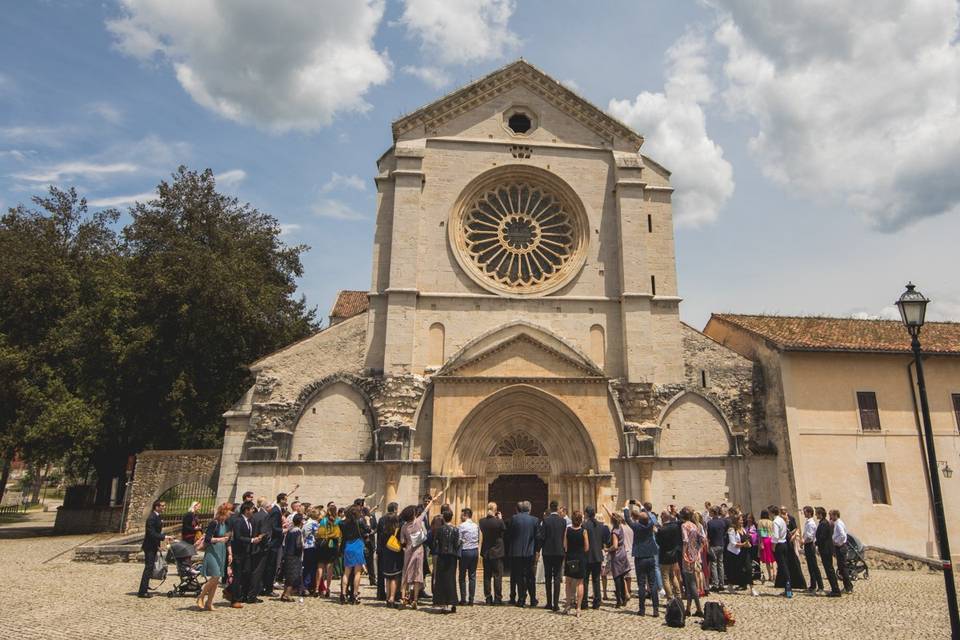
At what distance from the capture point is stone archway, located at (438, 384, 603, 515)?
1728 cm

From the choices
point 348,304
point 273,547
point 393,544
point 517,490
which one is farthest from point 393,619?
point 348,304

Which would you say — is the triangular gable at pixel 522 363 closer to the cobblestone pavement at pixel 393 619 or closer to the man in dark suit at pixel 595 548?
the cobblestone pavement at pixel 393 619

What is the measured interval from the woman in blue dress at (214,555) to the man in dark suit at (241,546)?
0.48ft

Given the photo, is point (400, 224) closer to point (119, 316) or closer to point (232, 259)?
point (232, 259)

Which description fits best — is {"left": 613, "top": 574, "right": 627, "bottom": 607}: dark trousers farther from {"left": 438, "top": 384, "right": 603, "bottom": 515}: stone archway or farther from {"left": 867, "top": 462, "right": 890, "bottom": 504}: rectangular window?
{"left": 867, "top": 462, "right": 890, "bottom": 504}: rectangular window

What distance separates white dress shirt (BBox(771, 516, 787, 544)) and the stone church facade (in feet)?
19.6

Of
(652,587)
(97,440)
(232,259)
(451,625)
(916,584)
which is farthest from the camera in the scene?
(232,259)

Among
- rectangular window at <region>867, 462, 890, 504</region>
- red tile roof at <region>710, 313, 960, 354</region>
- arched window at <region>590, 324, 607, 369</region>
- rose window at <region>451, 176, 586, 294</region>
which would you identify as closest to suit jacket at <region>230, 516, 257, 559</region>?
rose window at <region>451, 176, 586, 294</region>

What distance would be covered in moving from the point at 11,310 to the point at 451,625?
22562mm

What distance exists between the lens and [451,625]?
868cm

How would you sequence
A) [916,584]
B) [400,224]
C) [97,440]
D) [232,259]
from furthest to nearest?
[232,259] < [97,440] < [400,224] < [916,584]

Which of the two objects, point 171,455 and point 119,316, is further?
point 119,316

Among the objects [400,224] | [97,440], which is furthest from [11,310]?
[400,224]

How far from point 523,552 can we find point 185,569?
5834mm
